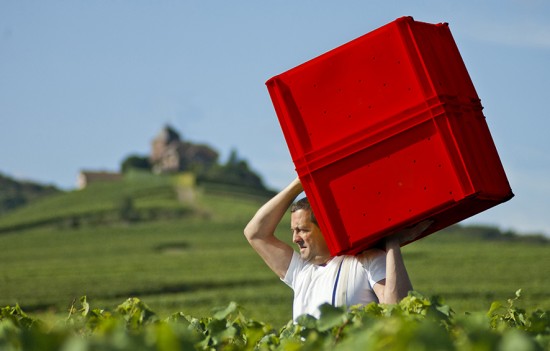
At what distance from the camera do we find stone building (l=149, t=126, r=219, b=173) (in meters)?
130

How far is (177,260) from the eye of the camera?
167 feet

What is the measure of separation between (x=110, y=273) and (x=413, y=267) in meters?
12.6

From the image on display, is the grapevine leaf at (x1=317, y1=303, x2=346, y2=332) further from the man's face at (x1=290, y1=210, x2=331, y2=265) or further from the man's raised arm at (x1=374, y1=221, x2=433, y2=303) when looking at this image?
the man's face at (x1=290, y1=210, x2=331, y2=265)

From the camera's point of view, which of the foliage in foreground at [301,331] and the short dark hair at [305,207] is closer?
the foliage in foreground at [301,331]

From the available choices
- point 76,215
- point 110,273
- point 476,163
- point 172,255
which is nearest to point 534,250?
point 172,255

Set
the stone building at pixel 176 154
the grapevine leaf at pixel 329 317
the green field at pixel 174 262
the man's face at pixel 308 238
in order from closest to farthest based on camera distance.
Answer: the grapevine leaf at pixel 329 317
the man's face at pixel 308 238
the green field at pixel 174 262
the stone building at pixel 176 154

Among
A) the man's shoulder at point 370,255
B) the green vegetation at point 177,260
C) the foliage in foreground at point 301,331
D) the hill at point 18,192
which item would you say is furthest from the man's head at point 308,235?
the hill at point 18,192

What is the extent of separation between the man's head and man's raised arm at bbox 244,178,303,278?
0.83ft

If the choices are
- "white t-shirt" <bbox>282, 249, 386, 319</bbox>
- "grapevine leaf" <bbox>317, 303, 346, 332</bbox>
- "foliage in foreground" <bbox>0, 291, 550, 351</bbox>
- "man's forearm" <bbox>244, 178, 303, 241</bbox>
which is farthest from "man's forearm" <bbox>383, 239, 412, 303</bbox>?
"grapevine leaf" <bbox>317, 303, 346, 332</bbox>

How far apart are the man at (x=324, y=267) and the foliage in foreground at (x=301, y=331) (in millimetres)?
575

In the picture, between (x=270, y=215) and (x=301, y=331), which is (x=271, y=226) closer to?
(x=270, y=215)

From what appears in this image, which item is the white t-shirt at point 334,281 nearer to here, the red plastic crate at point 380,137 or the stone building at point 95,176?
the red plastic crate at point 380,137

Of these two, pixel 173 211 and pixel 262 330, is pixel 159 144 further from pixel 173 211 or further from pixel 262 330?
pixel 262 330

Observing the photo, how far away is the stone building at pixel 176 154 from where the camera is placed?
130 meters
